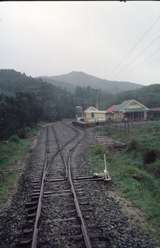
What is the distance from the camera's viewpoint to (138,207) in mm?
7691

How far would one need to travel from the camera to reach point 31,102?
5234cm

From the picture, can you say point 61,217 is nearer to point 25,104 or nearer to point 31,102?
point 25,104

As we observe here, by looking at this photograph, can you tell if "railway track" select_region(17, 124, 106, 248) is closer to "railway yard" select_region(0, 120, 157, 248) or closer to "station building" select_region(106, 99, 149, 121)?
"railway yard" select_region(0, 120, 157, 248)

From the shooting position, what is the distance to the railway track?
5559mm

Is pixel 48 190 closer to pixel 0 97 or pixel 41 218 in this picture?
pixel 41 218

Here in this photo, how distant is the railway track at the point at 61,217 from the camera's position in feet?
18.2

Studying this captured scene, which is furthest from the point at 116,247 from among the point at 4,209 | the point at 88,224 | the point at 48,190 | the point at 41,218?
the point at 48,190

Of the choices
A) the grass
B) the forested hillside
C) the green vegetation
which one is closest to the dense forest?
the forested hillside

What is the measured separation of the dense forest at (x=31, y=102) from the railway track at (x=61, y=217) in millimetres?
19441

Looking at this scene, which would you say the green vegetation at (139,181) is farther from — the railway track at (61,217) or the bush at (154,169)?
the railway track at (61,217)

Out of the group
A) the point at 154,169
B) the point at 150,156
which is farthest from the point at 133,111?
the point at 154,169

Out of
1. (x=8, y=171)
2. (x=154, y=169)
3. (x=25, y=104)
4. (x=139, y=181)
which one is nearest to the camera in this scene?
(x=139, y=181)

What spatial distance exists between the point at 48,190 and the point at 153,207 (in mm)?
3505

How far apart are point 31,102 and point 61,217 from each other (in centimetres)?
4666
